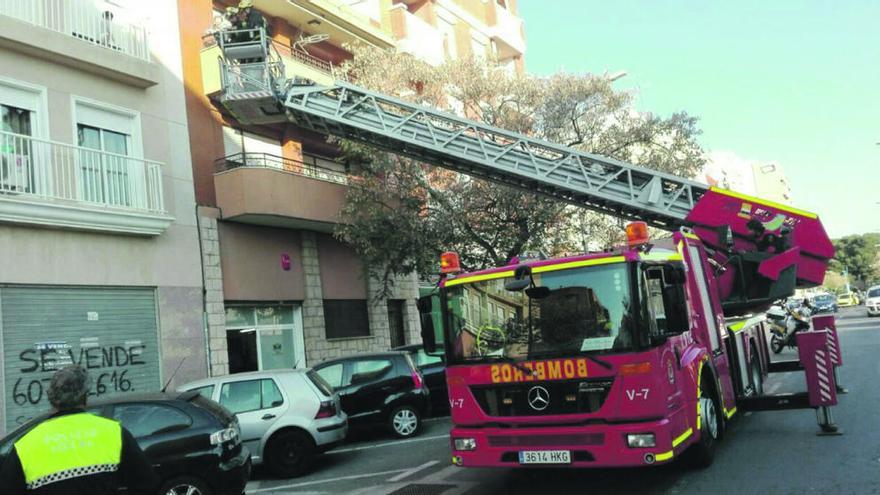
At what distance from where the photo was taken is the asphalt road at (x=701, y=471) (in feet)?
20.6

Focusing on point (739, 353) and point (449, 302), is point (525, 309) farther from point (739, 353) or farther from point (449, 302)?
point (739, 353)

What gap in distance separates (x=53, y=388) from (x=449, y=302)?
400 cm

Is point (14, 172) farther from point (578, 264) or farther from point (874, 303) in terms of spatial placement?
point (874, 303)

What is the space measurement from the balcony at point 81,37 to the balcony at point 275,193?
8.41 feet

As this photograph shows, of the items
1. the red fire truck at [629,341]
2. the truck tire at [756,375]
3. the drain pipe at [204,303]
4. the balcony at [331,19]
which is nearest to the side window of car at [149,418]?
the red fire truck at [629,341]

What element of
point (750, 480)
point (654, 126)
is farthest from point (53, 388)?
point (654, 126)

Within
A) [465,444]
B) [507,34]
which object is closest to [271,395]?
[465,444]

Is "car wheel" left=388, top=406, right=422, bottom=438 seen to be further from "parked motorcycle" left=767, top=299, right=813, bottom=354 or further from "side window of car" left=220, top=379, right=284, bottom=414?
"parked motorcycle" left=767, top=299, right=813, bottom=354

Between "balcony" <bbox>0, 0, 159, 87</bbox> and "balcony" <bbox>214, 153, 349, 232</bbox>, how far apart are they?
2.56 metres

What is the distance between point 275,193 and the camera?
51.0 ft

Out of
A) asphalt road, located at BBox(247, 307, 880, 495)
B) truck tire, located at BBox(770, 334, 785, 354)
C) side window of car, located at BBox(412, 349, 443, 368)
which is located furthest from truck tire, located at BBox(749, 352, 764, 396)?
truck tire, located at BBox(770, 334, 785, 354)

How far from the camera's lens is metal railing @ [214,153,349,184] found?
15.9m

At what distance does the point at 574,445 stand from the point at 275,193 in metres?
11.2

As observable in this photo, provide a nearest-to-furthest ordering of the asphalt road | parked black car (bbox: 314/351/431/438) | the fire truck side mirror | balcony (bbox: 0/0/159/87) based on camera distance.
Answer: the asphalt road → the fire truck side mirror → parked black car (bbox: 314/351/431/438) → balcony (bbox: 0/0/159/87)
